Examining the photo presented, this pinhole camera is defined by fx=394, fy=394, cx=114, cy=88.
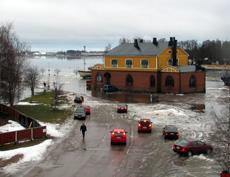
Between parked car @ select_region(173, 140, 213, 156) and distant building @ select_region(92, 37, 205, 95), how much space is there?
40780 millimetres

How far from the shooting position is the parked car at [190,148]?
2623cm

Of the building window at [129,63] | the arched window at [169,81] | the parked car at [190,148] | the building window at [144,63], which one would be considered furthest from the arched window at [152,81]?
the parked car at [190,148]

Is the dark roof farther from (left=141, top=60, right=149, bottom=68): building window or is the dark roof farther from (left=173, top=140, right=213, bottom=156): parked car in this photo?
(left=173, top=140, right=213, bottom=156): parked car

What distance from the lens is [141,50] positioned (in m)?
73.0

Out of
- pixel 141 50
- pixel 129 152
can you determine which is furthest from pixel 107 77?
pixel 129 152

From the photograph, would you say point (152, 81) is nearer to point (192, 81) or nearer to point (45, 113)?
point (192, 81)

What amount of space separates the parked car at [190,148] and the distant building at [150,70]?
40780 mm

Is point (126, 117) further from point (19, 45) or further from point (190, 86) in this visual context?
point (190, 86)

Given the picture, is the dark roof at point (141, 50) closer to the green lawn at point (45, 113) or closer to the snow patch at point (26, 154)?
the green lawn at point (45, 113)

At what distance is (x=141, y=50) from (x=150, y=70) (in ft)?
16.1

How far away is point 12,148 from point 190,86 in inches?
1834

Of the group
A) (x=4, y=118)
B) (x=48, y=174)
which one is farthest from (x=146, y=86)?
(x=48, y=174)

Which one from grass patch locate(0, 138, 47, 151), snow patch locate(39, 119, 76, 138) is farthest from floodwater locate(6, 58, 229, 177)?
grass patch locate(0, 138, 47, 151)

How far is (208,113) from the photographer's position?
149 ft
